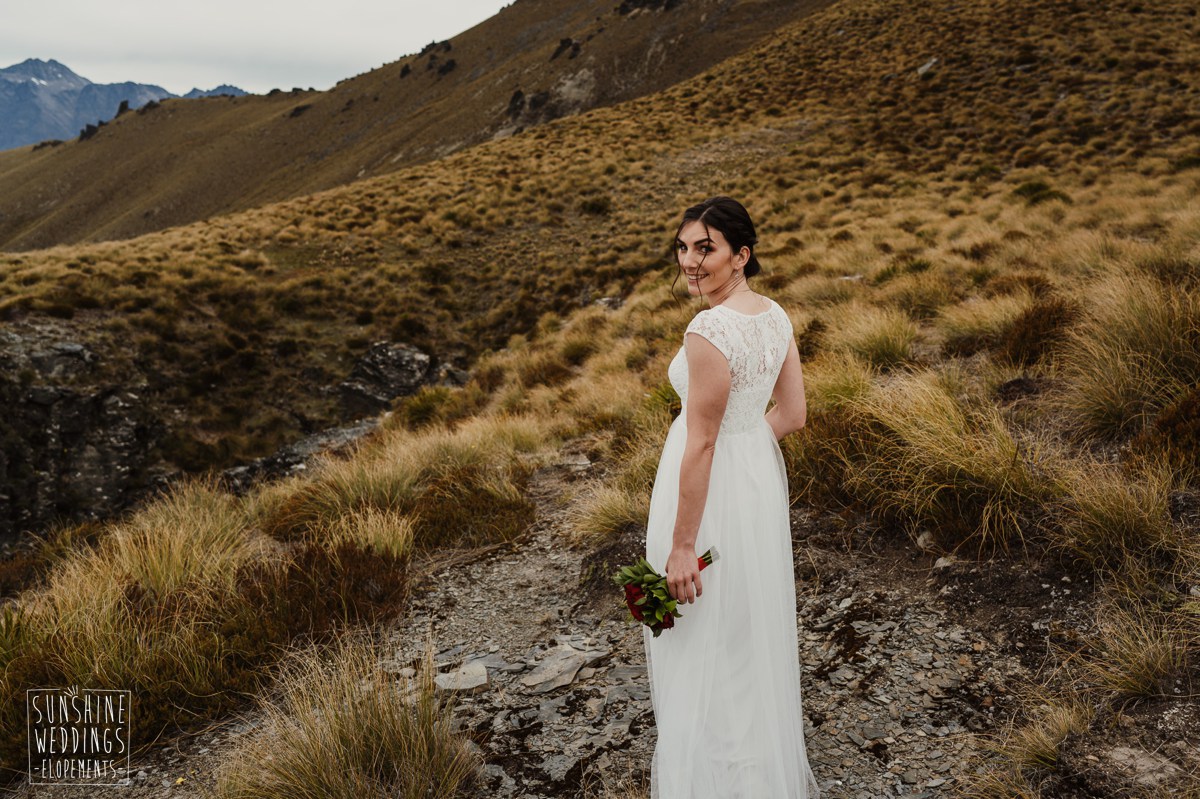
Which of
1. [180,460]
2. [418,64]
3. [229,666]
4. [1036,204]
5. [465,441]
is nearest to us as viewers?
[229,666]

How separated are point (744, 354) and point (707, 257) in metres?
0.39

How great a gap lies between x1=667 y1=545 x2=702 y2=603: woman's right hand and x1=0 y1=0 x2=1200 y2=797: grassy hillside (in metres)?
1.48

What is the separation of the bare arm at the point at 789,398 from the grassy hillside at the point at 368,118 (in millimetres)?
48306

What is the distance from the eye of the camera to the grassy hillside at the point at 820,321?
362 centimetres

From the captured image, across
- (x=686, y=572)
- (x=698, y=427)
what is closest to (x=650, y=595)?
(x=686, y=572)

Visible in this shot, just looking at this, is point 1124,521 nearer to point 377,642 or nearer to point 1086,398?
point 1086,398

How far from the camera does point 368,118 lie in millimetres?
78250

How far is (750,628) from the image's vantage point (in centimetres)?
240

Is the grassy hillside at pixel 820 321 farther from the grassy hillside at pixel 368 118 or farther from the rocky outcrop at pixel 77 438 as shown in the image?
the grassy hillside at pixel 368 118

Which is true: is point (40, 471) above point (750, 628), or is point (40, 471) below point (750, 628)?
below

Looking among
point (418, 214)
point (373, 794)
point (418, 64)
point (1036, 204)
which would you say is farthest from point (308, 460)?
point (418, 64)

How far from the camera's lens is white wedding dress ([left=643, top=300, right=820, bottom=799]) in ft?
7.64

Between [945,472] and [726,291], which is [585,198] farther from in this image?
[726,291]

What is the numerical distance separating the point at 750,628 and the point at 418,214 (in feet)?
83.5
